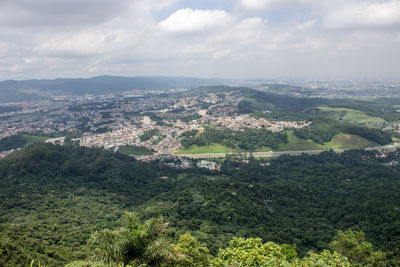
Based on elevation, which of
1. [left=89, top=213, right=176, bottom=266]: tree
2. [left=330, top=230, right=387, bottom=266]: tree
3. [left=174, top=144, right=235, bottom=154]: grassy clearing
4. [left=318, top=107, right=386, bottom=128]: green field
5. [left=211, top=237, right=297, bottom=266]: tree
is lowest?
[left=174, top=144, right=235, bottom=154]: grassy clearing

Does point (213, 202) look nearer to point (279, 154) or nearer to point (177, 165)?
point (177, 165)

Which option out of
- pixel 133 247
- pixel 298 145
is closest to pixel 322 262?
pixel 133 247

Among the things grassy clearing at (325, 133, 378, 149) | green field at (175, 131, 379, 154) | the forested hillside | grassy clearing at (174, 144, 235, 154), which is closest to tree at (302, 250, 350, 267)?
the forested hillside

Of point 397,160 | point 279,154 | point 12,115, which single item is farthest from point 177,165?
point 12,115

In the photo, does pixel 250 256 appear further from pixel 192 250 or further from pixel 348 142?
pixel 348 142


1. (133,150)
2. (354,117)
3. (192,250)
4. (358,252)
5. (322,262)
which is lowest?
(133,150)

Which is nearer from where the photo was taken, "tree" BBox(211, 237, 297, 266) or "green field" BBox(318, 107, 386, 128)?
"tree" BBox(211, 237, 297, 266)

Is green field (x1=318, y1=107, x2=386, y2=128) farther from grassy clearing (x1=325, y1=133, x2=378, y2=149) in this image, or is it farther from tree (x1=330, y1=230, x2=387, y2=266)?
tree (x1=330, y1=230, x2=387, y2=266)
